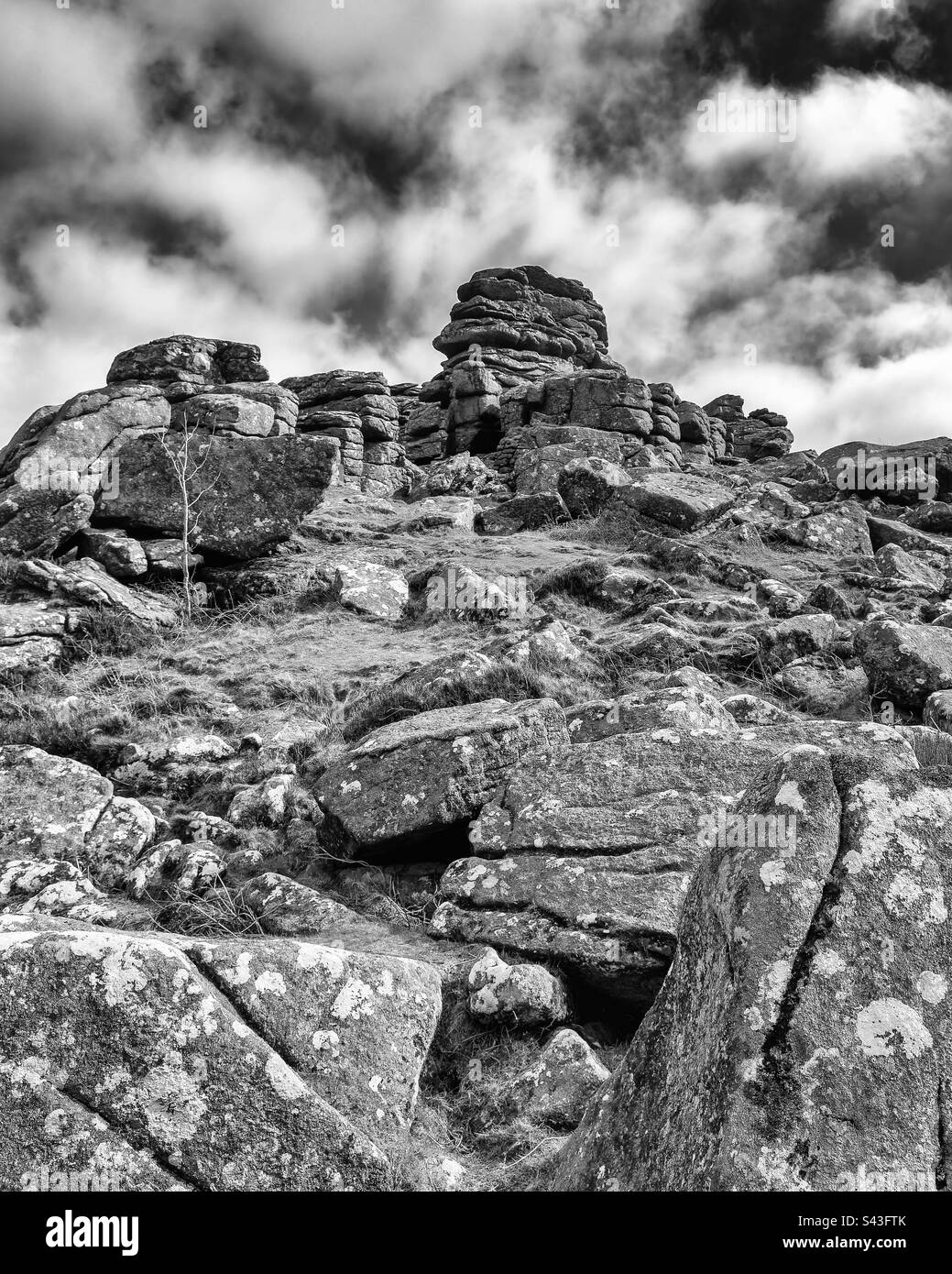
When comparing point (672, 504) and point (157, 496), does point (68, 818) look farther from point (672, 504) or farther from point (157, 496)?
point (672, 504)

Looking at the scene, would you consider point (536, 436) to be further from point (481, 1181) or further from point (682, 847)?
point (481, 1181)

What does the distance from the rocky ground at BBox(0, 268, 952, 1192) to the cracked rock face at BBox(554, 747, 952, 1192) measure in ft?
0.04

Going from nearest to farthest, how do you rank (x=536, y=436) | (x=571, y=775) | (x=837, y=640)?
(x=571, y=775) < (x=837, y=640) < (x=536, y=436)

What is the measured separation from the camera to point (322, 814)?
9.38 m

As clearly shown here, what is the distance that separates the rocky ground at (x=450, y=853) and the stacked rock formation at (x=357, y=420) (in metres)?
23.0

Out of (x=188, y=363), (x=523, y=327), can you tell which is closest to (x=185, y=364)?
(x=188, y=363)

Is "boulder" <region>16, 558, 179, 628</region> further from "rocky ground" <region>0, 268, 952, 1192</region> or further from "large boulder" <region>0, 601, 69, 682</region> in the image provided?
"large boulder" <region>0, 601, 69, 682</region>

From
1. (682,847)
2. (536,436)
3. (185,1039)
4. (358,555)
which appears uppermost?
(536,436)

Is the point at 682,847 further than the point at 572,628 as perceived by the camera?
No

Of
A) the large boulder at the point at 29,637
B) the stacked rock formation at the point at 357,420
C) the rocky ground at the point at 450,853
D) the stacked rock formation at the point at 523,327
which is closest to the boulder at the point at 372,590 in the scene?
the rocky ground at the point at 450,853

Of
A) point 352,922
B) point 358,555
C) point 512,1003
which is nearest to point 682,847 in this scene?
point 512,1003

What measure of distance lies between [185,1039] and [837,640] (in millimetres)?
13146

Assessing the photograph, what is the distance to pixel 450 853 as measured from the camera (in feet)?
28.7

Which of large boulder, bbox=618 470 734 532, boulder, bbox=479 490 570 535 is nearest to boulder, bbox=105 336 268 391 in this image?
boulder, bbox=479 490 570 535
